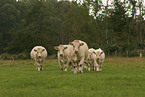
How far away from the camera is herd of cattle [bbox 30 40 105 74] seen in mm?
19562

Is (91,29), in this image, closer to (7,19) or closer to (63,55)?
(7,19)

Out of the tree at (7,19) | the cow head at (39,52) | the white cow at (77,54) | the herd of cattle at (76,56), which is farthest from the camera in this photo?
the tree at (7,19)

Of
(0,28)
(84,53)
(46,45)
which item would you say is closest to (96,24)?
(46,45)

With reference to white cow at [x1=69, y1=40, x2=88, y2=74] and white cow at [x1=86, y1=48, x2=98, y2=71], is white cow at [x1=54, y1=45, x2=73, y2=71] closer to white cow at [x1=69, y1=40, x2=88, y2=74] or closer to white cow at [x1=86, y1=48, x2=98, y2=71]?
white cow at [x1=86, y1=48, x2=98, y2=71]

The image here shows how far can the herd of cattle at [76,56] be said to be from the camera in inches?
770

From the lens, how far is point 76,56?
19.6 meters

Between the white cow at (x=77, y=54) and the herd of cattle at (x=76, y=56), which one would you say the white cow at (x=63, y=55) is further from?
the white cow at (x=77, y=54)

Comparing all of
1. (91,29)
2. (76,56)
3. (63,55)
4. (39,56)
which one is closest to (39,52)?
(39,56)

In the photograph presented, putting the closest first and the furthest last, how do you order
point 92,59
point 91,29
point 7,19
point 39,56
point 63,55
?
point 63,55 < point 92,59 < point 39,56 < point 91,29 < point 7,19

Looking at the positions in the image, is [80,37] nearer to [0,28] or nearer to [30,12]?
[30,12]

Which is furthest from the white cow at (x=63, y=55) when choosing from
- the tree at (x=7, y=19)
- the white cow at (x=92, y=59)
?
the tree at (x=7, y=19)

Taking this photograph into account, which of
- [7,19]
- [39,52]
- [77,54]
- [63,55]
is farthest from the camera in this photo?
[7,19]

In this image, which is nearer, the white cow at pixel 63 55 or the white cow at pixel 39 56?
the white cow at pixel 63 55

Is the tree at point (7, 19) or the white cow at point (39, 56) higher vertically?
the tree at point (7, 19)
